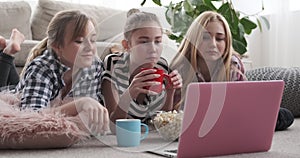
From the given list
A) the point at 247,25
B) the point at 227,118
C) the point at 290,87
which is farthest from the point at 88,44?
the point at 247,25

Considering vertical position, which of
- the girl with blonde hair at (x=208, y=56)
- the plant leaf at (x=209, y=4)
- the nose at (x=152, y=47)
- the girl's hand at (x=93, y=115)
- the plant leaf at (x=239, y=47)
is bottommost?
the girl's hand at (x=93, y=115)

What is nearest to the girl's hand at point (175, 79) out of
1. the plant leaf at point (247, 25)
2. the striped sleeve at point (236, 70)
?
the striped sleeve at point (236, 70)

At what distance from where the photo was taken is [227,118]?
1.33 metres

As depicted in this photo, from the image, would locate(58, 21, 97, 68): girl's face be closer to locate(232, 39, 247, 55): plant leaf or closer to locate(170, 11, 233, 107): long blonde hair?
locate(170, 11, 233, 107): long blonde hair

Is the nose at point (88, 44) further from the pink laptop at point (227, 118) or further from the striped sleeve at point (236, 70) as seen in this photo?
the striped sleeve at point (236, 70)

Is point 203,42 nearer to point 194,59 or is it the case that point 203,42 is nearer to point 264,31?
point 194,59

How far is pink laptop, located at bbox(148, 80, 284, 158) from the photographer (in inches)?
49.6

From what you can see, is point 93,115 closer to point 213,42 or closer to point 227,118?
point 227,118

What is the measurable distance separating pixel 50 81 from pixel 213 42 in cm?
54

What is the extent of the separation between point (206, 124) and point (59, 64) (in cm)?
64

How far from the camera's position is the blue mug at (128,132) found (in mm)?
1489

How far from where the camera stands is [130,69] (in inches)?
59.9

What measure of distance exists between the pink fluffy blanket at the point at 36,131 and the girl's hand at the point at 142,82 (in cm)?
18

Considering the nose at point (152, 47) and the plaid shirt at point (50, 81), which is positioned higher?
the nose at point (152, 47)
